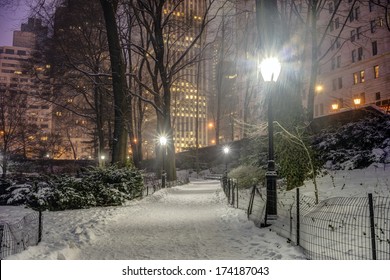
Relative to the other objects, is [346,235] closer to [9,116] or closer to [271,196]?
[271,196]

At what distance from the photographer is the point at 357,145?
15734 mm

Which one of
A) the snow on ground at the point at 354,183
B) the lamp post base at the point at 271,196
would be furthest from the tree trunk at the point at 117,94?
the lamp post base at the point at 271,196

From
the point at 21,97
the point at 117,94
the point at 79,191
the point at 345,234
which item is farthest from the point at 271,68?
the point at 21,97

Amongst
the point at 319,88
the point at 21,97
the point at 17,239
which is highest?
the point at 319,88

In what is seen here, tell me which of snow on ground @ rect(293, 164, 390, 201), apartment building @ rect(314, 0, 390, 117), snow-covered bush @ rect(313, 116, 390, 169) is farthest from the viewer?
apartment building @ rect(314, 0, 390, 117)

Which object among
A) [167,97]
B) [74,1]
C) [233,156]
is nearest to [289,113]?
[167,97]

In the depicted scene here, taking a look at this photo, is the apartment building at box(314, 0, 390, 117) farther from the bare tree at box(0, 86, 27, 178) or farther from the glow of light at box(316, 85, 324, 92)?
the bare tree at box(0, 86, 27, 178)

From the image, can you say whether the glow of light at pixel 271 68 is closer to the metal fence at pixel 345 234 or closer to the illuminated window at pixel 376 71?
the metal fence at pixel 345 234

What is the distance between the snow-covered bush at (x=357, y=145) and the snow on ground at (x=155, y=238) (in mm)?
5664

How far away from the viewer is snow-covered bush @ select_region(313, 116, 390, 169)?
1370 centimetres

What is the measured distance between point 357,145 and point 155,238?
1127 centimetres

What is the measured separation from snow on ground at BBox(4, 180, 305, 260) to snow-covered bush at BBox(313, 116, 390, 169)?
5664 mm

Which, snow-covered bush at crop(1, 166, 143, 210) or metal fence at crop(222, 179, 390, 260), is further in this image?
snow-covered bush at crop(1, 166, 143, 210)

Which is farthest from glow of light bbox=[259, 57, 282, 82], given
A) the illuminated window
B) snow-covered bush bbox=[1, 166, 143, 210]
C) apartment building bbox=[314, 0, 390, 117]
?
the illuminated window
